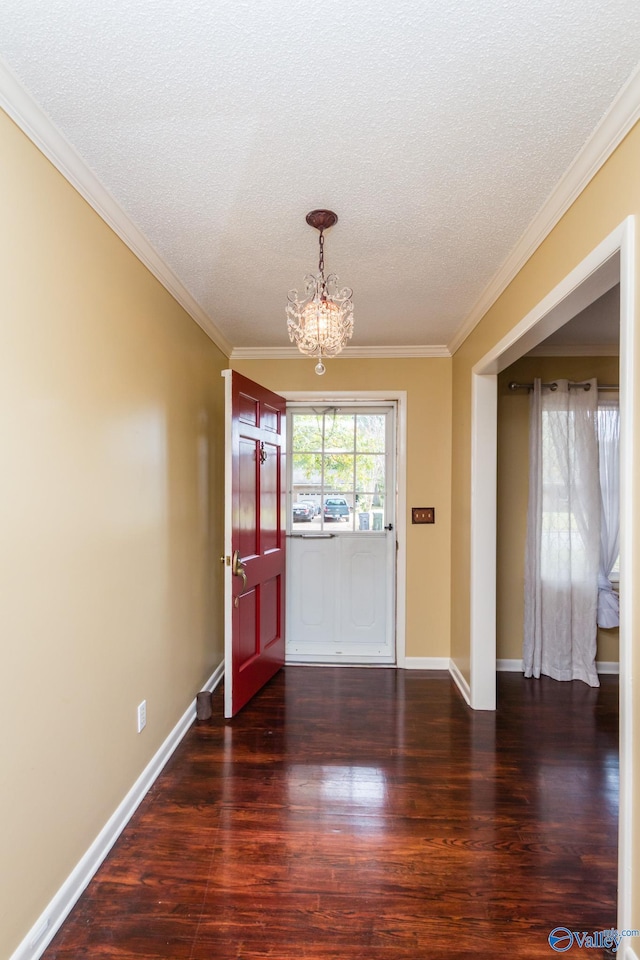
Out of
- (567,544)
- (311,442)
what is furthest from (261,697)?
(567,544)

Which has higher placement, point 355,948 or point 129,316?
point 129,316

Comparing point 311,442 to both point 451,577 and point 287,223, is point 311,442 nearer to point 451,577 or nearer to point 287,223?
point 451,577

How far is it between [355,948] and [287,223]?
2.51m

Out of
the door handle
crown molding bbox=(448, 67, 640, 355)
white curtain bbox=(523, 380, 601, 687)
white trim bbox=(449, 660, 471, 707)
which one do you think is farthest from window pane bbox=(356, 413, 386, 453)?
white trim bbox=(449, 660, 471, 707)

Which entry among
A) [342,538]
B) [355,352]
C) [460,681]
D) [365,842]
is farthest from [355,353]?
[365,842]

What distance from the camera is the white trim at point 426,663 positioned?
3.71m

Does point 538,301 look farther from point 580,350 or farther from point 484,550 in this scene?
point 580,350

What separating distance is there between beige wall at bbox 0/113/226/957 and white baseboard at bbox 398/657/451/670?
1.84 metres

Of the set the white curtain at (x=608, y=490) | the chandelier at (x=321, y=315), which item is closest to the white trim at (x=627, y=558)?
the chandelier at (x=321, y=315)

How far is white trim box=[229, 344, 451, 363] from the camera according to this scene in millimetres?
3670

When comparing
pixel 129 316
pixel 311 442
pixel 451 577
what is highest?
pixel 129 316

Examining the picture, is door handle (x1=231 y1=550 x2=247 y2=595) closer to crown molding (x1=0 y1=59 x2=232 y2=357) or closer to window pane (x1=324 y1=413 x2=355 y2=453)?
window pane (x1=324 y1=413 x2=355 y2=453)

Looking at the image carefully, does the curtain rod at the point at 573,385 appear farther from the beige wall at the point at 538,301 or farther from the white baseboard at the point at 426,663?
the white baseboard at the point at 426,663

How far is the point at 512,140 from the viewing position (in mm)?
1494
